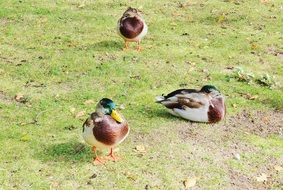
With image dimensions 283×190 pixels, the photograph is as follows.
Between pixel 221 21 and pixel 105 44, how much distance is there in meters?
2.98

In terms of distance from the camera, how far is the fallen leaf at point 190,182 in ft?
21.5

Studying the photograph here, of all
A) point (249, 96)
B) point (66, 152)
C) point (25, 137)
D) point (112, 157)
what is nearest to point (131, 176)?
point (112, 157)

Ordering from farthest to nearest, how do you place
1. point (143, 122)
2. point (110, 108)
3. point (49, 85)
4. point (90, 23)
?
point (90, 23), point (49, 85), point (143, 122), point (110, 108)

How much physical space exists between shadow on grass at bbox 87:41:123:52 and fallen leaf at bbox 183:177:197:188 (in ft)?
15.6

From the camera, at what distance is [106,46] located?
36.4 feet

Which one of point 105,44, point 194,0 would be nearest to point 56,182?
point 105,44

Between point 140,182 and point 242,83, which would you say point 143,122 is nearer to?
point 140,182

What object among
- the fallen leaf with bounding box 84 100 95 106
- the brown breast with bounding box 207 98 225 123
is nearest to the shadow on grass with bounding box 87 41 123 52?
the fallen leaf with bounding box 84 100 95 106

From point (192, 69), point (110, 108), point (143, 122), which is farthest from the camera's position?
point (192, 69)

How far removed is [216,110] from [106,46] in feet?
12.8

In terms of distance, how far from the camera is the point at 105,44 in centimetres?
1120

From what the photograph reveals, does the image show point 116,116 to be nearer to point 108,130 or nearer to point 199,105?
point 108,130

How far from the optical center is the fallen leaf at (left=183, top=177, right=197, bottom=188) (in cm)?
655

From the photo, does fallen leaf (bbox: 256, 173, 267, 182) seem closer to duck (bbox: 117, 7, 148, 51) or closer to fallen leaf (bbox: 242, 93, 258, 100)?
fallen leaf (bbox: 242, 93, 258, 100)
